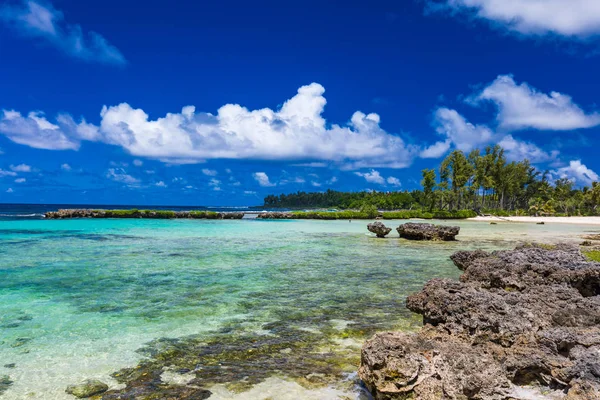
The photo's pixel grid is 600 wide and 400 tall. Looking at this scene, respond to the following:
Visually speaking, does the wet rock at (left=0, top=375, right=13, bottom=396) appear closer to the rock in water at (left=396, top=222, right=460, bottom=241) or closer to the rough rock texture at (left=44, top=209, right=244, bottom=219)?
the rock in water at (left=396, top=222, right=460, bottom=241)

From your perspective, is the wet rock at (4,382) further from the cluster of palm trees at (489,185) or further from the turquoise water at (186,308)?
the cluster of palm trees at (489,185)

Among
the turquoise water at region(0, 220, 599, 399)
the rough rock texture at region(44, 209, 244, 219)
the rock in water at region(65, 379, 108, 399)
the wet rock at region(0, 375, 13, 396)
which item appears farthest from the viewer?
the rough rock texture at region(44, 209, 244, 219)

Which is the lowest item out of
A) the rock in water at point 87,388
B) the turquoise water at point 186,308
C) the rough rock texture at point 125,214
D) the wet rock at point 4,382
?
the rock in water at point 87,388

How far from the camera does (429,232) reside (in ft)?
102

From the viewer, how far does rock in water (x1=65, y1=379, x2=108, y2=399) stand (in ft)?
18.2

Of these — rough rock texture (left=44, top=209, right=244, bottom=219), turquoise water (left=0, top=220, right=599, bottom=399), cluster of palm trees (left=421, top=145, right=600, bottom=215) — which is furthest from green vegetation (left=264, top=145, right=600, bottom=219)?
turquoise water (left=0, top=220, right=599, bottom=399)

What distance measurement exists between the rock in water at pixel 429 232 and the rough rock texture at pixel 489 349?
2274cm

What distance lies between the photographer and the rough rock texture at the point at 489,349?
15.8ft

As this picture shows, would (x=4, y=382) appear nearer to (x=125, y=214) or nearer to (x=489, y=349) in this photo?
(x=489, y=349)

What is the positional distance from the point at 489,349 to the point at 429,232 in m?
26.1

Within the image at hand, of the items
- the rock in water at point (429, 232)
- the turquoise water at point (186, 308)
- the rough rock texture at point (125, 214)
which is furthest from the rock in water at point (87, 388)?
the rough rock texture at point (125, 214)

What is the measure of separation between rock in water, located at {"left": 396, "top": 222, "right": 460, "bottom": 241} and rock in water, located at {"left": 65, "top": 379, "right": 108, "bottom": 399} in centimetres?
2827

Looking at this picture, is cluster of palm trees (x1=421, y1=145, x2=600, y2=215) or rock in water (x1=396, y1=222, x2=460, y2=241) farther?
cluster of palm trees (x1=421, y1=145, x2=600, y2=215)

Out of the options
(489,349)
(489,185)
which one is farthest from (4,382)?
(489,185)
